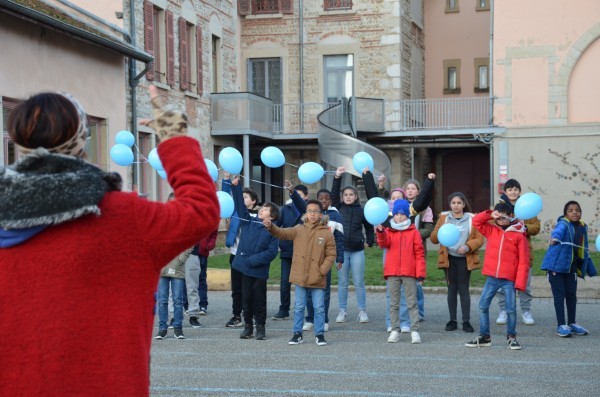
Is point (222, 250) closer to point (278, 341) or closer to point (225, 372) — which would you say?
point (278, 341)

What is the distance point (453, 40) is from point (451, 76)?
1447 millimetres

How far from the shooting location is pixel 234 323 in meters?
13.2

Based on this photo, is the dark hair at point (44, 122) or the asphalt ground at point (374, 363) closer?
the dark hair at point (44, 122)

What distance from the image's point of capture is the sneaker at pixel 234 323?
13140 mm

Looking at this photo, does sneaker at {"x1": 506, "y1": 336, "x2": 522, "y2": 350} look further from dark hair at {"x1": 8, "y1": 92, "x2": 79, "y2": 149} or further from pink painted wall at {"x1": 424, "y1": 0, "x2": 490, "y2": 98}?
pink painted wall at {"x1": 424, "y1": 0, "x2": 490, "y2": 98}

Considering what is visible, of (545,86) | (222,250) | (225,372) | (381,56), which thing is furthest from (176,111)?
(381,56)

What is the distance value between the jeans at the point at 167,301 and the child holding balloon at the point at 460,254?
321cm

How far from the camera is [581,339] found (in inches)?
465

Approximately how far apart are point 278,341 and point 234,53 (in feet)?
78.2

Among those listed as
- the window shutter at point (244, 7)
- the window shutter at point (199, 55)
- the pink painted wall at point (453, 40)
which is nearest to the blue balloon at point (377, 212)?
the window shutter at point (199, 55)

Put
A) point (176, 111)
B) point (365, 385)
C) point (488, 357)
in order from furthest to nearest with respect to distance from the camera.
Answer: point (488, 357) → point (365, 385) → point (176, 111)

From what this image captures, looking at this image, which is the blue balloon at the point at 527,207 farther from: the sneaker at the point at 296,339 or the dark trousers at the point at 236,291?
the dark trousers at the point at 236,291

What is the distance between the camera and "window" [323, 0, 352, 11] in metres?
35.1

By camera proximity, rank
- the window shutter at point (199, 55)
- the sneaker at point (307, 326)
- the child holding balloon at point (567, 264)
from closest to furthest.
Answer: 1. the child holding balloon at point (567, 264)
2. the sneaker at point (307, 326)
3. the window shutter at point (199, 55)
